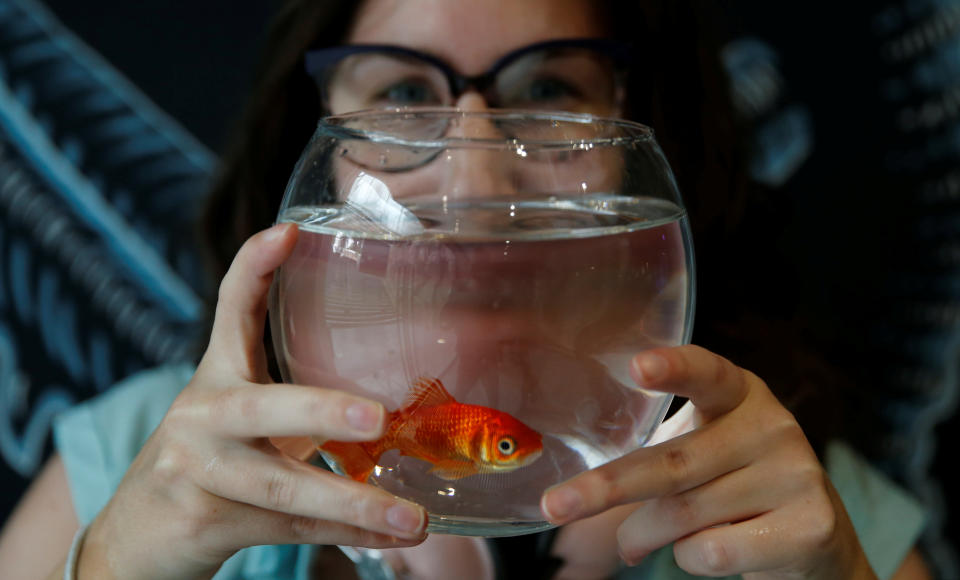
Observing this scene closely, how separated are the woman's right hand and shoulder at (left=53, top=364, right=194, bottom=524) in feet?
2.13

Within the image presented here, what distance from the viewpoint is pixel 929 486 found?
4.87 ft

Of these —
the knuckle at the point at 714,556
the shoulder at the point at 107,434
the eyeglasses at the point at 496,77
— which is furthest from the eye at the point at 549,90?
the shoulder at the point at 107,434

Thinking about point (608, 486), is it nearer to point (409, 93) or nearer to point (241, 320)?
point (241, 320)

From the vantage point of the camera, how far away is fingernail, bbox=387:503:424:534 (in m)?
0.43

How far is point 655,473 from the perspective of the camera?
0.48 m

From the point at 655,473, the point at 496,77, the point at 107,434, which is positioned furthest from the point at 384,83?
the point at 107,434

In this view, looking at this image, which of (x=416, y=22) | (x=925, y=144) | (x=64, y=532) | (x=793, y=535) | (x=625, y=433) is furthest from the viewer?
(x=925, y=144)

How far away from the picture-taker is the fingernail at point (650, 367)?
412 mm

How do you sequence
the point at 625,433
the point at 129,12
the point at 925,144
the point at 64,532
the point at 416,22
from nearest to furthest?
the point at 625,433 < the point at 416,22 < the point at 64,532 < the point at 925,144 < the point at 129,12

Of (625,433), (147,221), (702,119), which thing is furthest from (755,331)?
(147,221)

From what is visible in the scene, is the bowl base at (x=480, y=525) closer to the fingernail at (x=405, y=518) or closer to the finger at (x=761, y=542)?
the fingernail at (x=405, y=518)

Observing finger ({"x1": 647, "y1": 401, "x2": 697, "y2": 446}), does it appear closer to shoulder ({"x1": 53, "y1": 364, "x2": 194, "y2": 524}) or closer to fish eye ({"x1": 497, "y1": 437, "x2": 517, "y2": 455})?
fish eye ({"x1": 497, "y1": 437, "x2": 517, "y2": 455})

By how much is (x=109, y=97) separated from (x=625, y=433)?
144 centimetres

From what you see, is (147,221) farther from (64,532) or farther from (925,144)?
(925,144)
